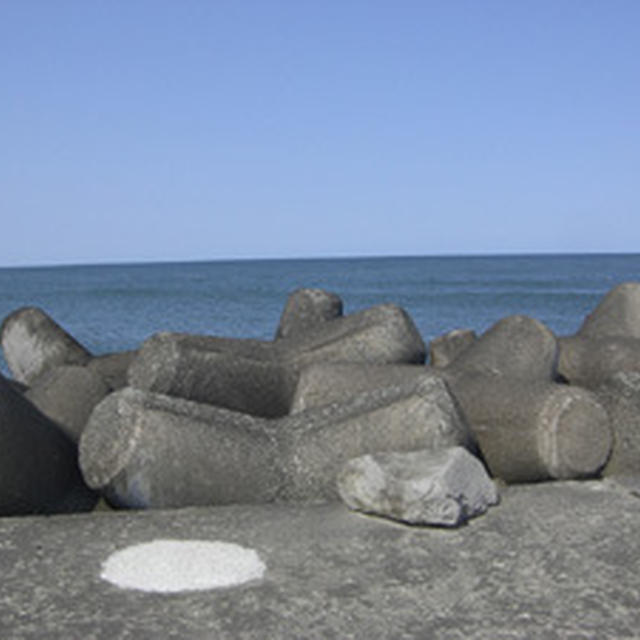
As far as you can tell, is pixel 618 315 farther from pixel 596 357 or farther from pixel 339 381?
pixel 339 381

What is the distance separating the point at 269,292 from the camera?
4588cm

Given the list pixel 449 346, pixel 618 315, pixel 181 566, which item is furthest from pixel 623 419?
pixel 618 315

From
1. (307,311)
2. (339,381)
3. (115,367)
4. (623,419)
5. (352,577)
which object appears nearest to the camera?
(352,577)

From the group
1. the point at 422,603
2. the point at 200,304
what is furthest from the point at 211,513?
the point at 200,304

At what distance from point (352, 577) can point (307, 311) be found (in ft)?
15.4

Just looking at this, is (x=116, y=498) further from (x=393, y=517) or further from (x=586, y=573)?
(x=586, y=573)

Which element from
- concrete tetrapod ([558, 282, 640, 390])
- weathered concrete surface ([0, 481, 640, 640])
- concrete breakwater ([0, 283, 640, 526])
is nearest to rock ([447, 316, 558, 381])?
concrete breakwater ([0, 283, 640, 526])

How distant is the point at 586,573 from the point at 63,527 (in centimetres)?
188

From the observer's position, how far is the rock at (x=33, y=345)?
775 centimetres

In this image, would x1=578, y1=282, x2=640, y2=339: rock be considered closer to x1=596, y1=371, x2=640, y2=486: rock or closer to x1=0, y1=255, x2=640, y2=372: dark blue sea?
x1=596, y1=371, x2=640, y2=486: rock

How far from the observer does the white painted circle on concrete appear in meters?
3.16

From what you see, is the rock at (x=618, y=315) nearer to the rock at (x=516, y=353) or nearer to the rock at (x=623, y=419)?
the rock at (x=516, y=353)

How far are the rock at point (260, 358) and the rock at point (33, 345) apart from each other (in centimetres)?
239

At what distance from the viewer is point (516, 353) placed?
5773mm
